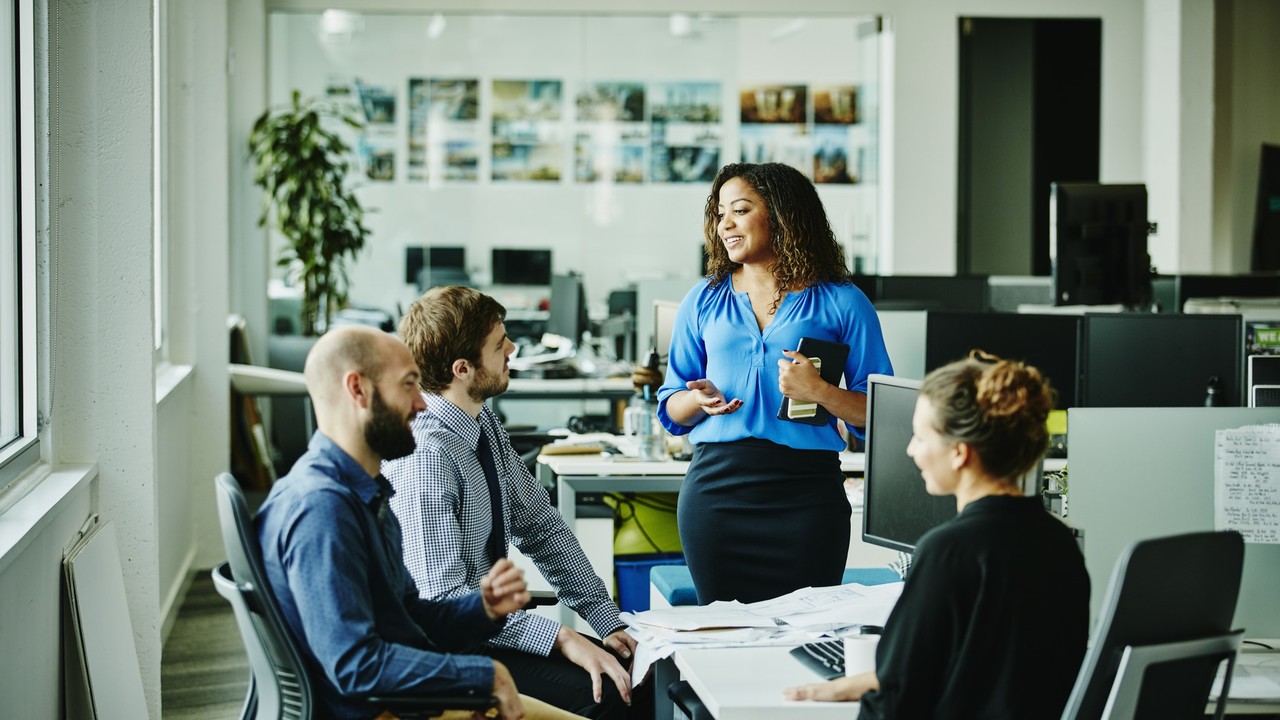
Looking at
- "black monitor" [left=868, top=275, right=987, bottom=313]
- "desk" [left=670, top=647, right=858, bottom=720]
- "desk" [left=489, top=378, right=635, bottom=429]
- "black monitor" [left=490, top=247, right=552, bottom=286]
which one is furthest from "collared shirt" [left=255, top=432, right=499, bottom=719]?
"black monitor" [left=490, top=247, right=552, bottom=286]

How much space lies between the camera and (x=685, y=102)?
29.3 feet

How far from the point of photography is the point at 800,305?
296 centimetres

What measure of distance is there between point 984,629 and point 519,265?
7093mm

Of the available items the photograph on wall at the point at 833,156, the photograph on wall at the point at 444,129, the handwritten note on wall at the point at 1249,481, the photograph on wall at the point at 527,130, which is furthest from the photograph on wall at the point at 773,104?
the handwritten note on wall at the point at 1249,481

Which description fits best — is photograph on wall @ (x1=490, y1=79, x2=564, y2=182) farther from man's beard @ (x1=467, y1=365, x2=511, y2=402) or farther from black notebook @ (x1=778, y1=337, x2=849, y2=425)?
man's beard @ (x1=467, y1=365, x2=511, y2=402)

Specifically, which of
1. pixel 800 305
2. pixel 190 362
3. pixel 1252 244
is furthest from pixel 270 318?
pixel 1252 244

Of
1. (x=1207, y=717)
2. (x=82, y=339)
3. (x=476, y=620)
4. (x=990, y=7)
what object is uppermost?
(x=990, y=7)

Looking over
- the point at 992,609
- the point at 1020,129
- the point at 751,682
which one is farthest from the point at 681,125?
the point at 992,609

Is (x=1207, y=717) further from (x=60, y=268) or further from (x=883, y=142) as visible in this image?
(x=883, y=142)

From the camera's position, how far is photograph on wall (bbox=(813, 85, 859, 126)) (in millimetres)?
8906

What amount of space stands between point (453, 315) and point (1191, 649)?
1.48 metres

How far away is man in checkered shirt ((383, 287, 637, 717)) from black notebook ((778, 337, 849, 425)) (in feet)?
1.81

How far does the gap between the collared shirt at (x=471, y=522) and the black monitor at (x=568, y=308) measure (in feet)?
11.9

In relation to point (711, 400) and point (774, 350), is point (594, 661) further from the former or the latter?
point (774, 350)
